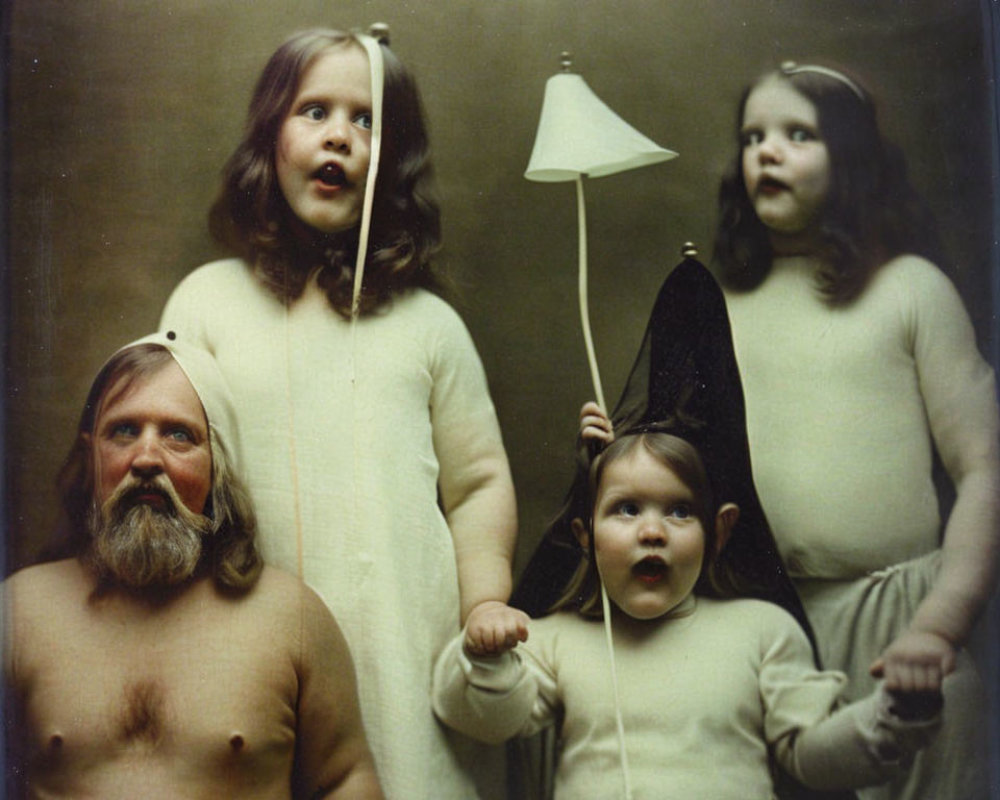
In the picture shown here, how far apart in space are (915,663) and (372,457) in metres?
1.50

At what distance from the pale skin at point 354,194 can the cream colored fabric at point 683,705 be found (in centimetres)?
20

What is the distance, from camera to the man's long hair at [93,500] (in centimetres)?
320

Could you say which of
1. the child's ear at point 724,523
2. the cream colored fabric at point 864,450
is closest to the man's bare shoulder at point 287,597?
the child's ear at point 724,523

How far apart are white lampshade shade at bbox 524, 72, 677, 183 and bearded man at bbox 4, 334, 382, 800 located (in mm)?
1040

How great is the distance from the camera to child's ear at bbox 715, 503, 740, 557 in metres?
3.26

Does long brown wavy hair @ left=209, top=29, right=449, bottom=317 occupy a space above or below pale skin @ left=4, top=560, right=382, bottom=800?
above

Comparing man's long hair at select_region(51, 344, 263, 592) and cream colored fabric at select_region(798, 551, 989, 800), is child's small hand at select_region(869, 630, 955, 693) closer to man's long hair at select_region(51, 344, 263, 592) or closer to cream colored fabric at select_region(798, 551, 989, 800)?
cream colored fabric at select_region(798, 551, 989, 800)

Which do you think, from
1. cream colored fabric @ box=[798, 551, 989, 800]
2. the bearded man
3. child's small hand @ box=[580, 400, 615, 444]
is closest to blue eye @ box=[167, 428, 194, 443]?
the bearded man

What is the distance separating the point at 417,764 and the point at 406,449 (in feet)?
2.59

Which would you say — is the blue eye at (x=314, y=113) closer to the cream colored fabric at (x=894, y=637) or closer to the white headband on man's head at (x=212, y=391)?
the white headband on man's head at (x=212, y=391)

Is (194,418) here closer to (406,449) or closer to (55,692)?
(406,449)

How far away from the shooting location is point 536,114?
3422 millimetres

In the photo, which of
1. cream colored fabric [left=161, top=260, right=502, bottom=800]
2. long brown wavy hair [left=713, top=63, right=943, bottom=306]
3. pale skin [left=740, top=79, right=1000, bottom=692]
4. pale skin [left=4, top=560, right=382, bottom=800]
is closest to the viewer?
pale skin [left=4, top=560, right=382, bottom=800]

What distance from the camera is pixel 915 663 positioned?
328 cm
